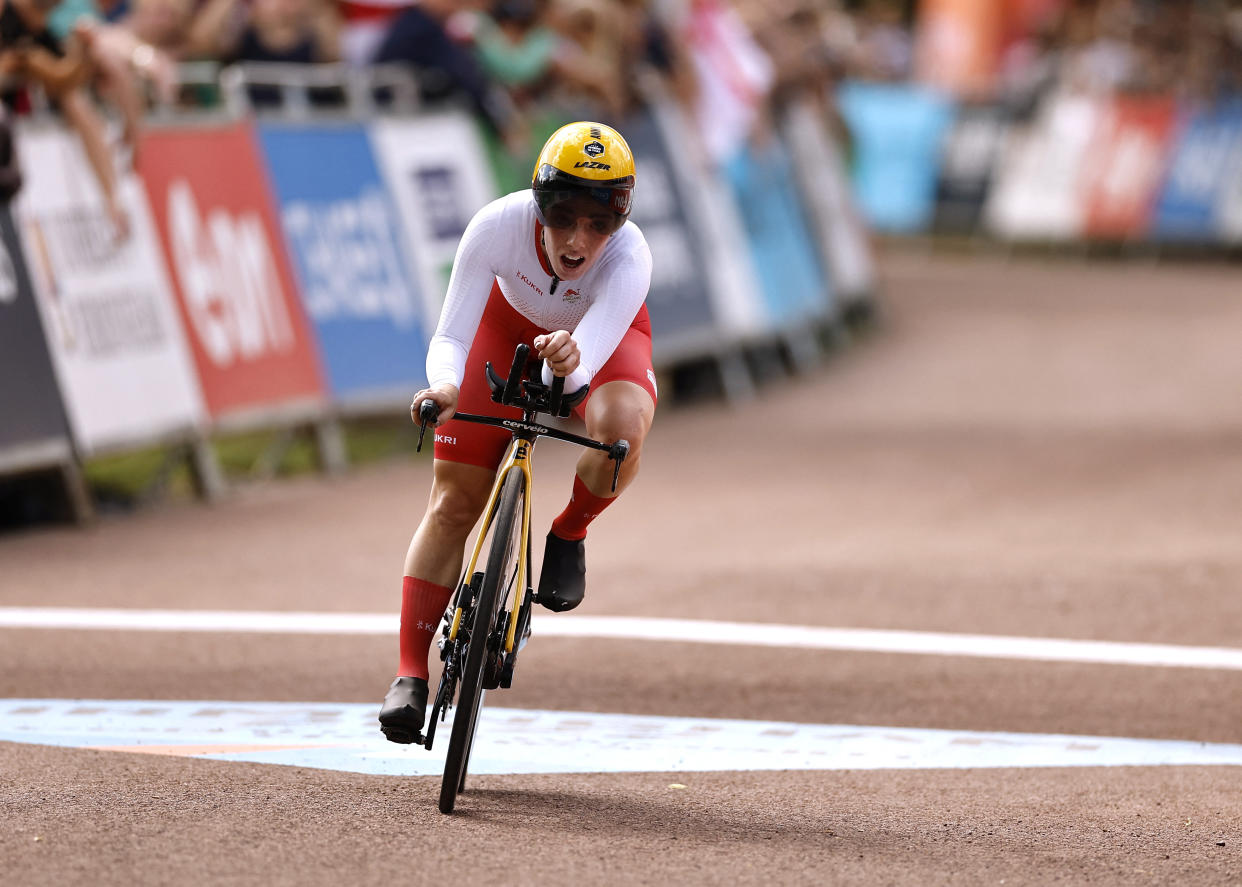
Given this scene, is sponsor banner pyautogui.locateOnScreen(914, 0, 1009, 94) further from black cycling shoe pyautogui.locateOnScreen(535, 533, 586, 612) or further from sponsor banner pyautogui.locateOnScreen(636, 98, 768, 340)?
black cycling shoe pyautogui.locateOnScreen(535, 533, 586, 612)

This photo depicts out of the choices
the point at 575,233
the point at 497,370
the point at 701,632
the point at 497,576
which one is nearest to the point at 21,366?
the point at 701,632

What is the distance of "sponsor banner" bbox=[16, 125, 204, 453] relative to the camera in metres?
10.1

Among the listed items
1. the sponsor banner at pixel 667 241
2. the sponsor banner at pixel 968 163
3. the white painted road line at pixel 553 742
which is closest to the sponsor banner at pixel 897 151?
the sponsor banner at pixel 968 163

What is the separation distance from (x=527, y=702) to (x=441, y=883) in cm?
235

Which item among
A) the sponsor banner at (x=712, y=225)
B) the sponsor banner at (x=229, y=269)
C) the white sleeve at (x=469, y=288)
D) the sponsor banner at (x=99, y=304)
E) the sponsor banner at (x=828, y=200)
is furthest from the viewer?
the sponsor banner at (x=828, y=200)

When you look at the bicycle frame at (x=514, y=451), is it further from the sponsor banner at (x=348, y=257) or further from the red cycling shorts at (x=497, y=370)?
the sponsor banner at (x=348, y=257)

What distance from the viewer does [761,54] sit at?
19.3 meters

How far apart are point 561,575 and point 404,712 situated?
0.69 m

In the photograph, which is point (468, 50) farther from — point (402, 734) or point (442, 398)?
point (402, 734)

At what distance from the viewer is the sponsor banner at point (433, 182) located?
13031 mm

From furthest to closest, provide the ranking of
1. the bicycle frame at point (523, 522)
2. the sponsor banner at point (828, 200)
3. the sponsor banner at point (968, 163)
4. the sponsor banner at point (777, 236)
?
the sponsor banner at point (968, 163)
the sponsor banner at point (828, 200)
the sponsor banner at point (777, 236)
the bicycle frame at point (523, 522)

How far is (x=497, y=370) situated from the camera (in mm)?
5996

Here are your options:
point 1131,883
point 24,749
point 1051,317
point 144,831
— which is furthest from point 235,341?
point 1051,317

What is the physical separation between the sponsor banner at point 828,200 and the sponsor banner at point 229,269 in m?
8.76
